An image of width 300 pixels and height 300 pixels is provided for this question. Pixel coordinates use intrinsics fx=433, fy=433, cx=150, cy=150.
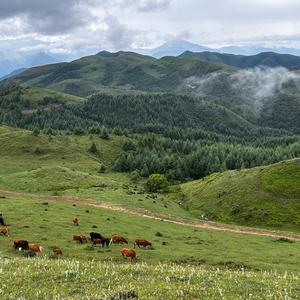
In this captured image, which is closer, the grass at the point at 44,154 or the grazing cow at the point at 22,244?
the grazing cow at the point at 22,244

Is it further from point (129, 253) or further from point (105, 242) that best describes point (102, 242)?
point (129, 253)

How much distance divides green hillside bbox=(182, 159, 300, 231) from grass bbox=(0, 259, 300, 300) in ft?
178

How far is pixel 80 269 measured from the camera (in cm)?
2292

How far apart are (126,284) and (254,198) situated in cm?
6713

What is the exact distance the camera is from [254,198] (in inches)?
3275

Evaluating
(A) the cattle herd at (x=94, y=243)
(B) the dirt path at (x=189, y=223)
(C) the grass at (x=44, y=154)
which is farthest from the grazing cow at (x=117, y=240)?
(C) the grass at (x=44, y=154)

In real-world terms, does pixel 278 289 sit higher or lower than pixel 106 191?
higher

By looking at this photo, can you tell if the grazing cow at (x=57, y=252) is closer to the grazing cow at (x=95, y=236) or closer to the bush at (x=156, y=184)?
the grazing cow at (x=95, y=236)

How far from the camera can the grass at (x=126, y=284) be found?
57.5 feet

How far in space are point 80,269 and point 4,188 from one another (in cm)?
7281

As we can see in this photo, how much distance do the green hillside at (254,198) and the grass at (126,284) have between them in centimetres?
5414

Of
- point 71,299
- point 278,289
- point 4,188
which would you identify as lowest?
point 4,188

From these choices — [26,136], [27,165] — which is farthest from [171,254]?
[26,136]

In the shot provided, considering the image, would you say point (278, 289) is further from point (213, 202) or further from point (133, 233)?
point (213, 202)
